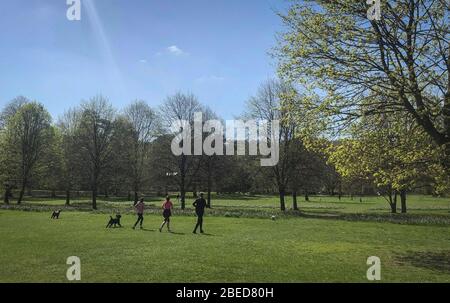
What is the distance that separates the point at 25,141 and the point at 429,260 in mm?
58734

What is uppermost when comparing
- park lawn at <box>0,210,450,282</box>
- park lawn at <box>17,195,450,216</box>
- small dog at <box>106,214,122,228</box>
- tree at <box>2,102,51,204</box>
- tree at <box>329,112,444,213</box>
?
tree at <box>2,102,51,204</box>

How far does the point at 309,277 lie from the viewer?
1160 cm

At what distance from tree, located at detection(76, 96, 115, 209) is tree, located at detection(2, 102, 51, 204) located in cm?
782

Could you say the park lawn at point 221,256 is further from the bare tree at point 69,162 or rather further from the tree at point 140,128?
the tree at point 140,128

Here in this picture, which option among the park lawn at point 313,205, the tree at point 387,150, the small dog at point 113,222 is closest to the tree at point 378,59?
the tree at point 387,150

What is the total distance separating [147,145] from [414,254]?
5648cm

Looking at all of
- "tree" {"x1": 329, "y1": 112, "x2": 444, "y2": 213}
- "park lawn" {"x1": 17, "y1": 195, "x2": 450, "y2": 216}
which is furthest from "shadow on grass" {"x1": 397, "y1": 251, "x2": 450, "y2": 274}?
"park lawn" {"x1": 17, "y1": 195, "x2": 450, "y2": 216}

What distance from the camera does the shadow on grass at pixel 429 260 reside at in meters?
13.6

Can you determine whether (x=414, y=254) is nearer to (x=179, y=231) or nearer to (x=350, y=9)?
(x=350, y=9)

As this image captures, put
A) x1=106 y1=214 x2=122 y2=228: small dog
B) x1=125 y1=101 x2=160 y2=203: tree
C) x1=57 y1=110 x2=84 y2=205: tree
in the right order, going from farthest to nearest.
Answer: x1=125 y1=101 x2=160 y2=203: tree → x1=57 y1=110 x2=84 y2=205: tree → x1=106 y1=214 x2=122 y2=228: small dog

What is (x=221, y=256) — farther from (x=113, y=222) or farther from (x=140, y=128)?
(x=140, y=128)

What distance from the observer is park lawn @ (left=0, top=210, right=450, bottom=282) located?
38.4ft

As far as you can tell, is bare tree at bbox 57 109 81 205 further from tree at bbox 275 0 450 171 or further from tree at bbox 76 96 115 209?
tree at bbox 275 0 450 171
